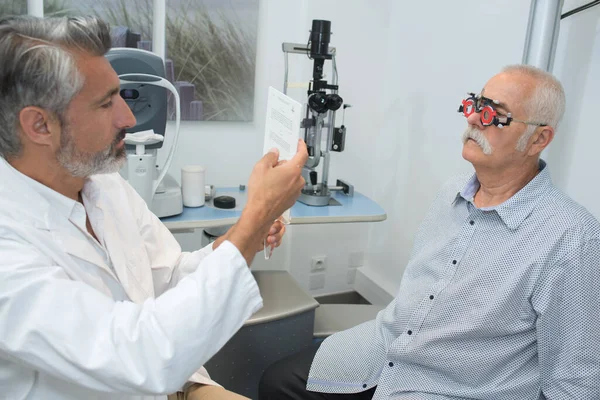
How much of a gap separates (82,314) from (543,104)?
1296 millimetres

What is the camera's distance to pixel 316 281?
3.18 m

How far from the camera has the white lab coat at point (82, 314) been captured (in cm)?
87

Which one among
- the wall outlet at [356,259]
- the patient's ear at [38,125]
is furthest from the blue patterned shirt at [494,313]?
the wall outlet at [356,259]

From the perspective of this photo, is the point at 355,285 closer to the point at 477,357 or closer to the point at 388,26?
the point at 388,26

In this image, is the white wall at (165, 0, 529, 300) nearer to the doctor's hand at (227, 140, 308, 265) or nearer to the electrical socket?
the electrical socket

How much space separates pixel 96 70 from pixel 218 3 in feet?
5.15

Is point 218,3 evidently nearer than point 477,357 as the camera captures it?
No

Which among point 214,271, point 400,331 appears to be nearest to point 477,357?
point 400,331

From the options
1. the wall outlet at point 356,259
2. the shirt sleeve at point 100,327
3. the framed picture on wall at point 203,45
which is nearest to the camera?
the shirt sleeve at point 100,327

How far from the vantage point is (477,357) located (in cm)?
146

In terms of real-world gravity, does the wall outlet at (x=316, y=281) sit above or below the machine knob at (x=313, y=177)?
below

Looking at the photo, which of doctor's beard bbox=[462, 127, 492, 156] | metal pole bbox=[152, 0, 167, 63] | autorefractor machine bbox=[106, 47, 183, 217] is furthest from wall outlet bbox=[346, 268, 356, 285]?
doctor's beard bbox=[462, 127, 492, 156]

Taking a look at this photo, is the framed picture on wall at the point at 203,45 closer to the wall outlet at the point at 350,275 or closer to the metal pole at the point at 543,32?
the wall outlet at the point at 350,275

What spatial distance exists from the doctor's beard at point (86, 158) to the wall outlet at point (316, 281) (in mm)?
2128
